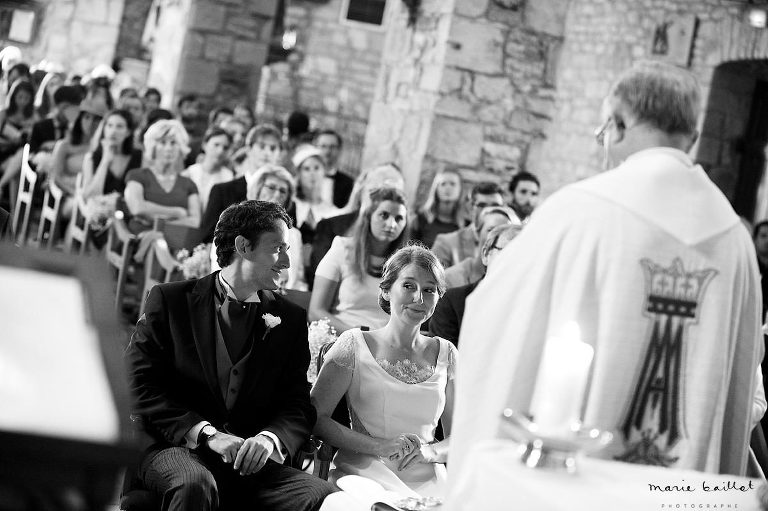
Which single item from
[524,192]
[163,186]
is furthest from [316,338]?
[524,192]

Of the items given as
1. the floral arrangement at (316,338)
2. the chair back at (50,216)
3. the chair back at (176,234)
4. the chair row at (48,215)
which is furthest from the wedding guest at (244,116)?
the floral arrangement at (316,338)

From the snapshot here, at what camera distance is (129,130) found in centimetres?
834

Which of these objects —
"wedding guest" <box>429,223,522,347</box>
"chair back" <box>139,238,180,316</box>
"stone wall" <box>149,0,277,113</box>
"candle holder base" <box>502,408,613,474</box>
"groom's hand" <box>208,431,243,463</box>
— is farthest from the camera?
"stone wall" <box>149,0,277,113</box>

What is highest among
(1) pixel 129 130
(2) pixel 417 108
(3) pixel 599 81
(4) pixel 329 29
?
(4) pixel 329 29

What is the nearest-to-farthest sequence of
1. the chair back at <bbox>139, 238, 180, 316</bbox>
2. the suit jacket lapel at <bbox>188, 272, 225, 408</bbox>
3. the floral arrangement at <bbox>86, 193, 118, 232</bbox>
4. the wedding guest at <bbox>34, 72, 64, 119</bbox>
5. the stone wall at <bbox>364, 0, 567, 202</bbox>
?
the suit jacket lapel at <bbox>188, 272, 225, 408</bbox>, the chair back at <bbox>139, 238, 180, 316</bbox>, the floral arrangement at <bbox>86, 193, 118, 232</bbox>, the stone wall at <bbox>364, 0, 567, 202</bbox>, the wedding guest at <bbox>34, 72, 64, 119</bbox>

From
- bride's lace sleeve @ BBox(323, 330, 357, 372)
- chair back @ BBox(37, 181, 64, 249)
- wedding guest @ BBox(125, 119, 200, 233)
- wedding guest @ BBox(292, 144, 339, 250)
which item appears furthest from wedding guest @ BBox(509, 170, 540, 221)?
bride's lace sleeve @ BBox(323, 330, 357, 372)

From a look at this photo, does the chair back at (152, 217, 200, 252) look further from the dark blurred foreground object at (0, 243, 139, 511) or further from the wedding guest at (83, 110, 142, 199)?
the dark blurred foreground object at (0, 243, 139, 511)

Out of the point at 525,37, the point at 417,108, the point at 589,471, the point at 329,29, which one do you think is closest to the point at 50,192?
the point at 417,108

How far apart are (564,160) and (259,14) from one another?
15.8 feet

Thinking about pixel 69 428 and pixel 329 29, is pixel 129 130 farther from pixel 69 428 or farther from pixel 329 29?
pixel 329 29

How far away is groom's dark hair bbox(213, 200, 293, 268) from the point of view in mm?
3701

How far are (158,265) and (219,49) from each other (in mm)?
7071

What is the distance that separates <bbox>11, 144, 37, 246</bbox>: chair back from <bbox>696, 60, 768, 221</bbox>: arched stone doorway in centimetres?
543

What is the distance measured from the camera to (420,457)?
3.58m
